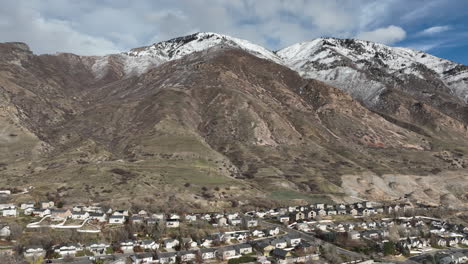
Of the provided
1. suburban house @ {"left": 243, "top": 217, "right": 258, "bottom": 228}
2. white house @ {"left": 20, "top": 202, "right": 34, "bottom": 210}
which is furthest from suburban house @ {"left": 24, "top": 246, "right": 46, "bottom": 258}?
suburban house @ {"left": 243, "top": 217, "right": 258, "bottom": 228}

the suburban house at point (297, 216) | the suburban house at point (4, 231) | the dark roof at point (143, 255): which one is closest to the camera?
the dark roof at point (143, 255)

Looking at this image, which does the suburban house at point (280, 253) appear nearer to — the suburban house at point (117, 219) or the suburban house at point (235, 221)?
the suburban house at point (235, 221)

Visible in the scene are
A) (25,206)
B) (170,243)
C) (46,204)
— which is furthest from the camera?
(46,204)

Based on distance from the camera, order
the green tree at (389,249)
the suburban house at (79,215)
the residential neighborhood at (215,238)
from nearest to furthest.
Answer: the residential neighborhood at (215,238), the green tree at (389,249), the suburban house at (79,215)

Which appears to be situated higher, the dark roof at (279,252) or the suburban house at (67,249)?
the suburban house at (67,249)

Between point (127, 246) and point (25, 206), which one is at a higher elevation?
point (25, 206)

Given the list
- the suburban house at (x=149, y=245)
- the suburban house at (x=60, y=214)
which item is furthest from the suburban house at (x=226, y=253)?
the suburban house at (x=60, y=214)

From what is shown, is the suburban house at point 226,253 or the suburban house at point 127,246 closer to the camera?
the suburban house at point 127,246

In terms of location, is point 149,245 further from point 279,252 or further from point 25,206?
point 25,206

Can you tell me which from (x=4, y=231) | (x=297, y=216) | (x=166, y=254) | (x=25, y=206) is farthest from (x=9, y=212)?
(x=297, y=216)

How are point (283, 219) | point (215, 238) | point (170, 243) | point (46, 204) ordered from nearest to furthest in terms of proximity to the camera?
point (170, 243) < point (215, 238) < point (46, 204) < point (283, 219)

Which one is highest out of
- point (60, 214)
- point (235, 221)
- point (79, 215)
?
point (60, 214)
